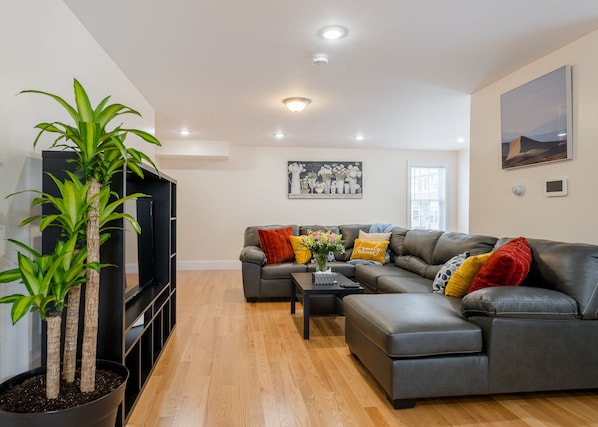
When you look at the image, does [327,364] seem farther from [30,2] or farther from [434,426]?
[30,2]

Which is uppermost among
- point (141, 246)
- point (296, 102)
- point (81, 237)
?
point (296, 102)

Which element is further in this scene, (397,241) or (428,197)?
(428,197)

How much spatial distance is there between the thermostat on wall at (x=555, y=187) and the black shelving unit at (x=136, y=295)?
2974mm

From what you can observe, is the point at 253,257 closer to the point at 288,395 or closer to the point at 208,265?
the point at 288,395

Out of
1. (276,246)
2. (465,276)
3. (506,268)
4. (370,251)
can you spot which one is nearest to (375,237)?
(370,251)

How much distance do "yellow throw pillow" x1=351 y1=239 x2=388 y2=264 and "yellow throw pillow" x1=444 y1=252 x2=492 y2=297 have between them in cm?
205

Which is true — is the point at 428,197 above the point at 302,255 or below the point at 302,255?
above

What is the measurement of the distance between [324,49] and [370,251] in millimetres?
2914

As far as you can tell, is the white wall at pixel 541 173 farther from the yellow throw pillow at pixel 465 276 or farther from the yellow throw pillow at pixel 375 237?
the yellow throw pillow at pixel 375 237

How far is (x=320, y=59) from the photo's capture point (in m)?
2.94

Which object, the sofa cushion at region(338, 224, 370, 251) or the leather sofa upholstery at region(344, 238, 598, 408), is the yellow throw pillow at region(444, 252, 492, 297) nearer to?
the leather sofa upholstery at region(344, 238, 598, 408)

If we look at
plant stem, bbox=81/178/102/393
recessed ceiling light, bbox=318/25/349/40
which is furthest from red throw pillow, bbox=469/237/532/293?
plant stem, bbox=81/178/102/393

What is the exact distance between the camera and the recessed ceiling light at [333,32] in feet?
8.23

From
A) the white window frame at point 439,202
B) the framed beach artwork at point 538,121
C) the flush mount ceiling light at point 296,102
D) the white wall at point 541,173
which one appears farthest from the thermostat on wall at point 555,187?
the white window frame at point 439,202
